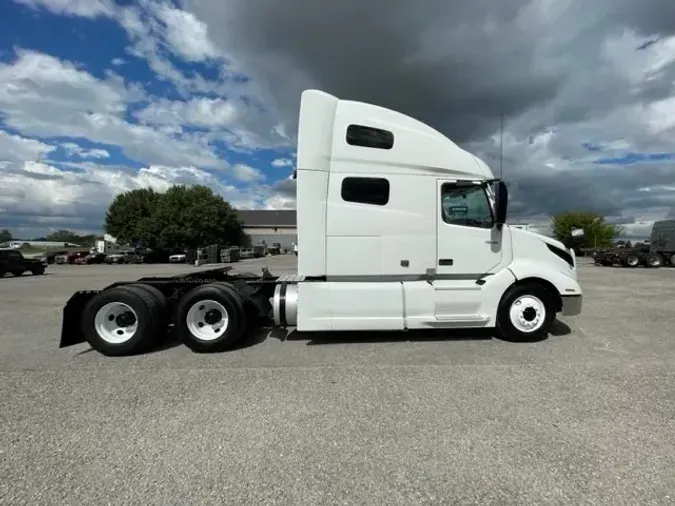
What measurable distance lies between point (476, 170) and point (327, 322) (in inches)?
140

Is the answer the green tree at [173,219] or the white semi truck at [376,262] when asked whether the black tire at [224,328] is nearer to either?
the white semi truck at [376,262]

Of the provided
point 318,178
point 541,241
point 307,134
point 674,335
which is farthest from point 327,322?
point 674,335

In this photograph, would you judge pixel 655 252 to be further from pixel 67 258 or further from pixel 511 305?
pixel 67 258

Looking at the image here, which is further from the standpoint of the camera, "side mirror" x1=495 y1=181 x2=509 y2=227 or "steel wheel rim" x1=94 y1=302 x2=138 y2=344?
"side mirror" x1=495 y1=181 x2=509 y2=227

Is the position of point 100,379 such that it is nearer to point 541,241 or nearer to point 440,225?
point 440,225

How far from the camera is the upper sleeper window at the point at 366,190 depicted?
6984 millimetres

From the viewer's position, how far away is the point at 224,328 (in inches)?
265

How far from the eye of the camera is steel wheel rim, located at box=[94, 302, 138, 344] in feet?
22.0

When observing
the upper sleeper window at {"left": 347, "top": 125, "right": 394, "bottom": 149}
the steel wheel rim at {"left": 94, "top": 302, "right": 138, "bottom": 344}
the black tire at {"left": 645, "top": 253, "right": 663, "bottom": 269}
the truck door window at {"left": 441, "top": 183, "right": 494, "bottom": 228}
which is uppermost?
the upper sleeper window at {"left": 347, "top": 125, "right": 394, "bottom": 149}

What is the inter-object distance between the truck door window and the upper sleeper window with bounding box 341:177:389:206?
1.01 m

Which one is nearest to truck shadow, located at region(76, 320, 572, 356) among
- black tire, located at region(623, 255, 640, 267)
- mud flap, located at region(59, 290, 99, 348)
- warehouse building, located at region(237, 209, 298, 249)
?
mud flap, located at region(59, 290, 99, 348)

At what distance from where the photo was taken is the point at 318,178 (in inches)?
274

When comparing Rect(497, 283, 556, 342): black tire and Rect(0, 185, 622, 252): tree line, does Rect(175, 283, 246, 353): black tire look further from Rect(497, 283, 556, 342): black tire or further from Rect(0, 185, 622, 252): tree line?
Rect(0, 185, 622, 252): tree line

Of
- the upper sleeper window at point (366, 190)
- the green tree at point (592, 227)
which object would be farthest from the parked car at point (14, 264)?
the green tree at point (592, 227)
